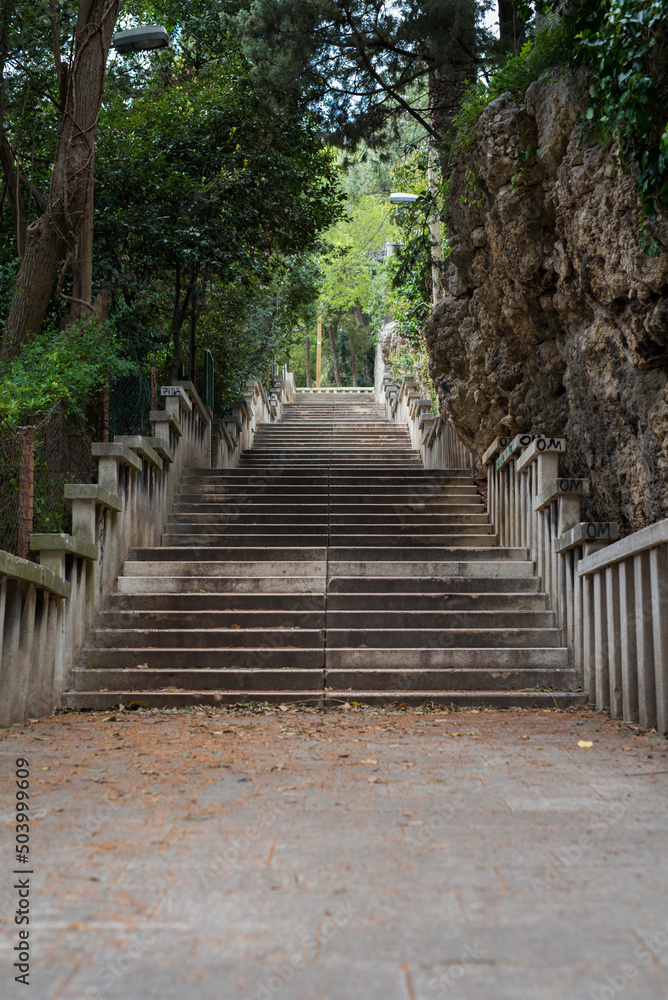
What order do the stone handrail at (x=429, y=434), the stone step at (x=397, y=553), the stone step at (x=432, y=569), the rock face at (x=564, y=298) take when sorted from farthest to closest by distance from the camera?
the stone handrail at (x=429, y=434), the stone step at (x=397, y=553), the stone step at (x=432, y=569), the rock face at (x=564, y=298)

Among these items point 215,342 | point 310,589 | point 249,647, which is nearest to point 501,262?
point 310,589

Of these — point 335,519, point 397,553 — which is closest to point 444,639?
point 397,553

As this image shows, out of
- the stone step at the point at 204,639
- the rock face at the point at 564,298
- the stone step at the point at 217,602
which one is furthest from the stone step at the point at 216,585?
the rock face at the point at 564,298

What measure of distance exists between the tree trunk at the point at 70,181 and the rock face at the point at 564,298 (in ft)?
12.6

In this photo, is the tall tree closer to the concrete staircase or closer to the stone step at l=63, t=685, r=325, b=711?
the concrete staircase

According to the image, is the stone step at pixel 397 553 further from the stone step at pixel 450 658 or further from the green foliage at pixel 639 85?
the green foliage at pixel 639 85

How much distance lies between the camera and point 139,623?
22.1 feet

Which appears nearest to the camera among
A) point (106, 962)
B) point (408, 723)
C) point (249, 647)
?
point (106, 962)

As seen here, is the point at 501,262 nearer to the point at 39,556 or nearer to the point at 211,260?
the point at 211,260

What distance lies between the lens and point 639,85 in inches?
185

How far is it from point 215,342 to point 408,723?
1109cm

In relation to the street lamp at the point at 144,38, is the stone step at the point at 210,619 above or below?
below

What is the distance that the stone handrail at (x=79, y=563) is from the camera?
5.16 meters

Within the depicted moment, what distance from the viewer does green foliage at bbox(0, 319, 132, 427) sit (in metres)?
6.21
